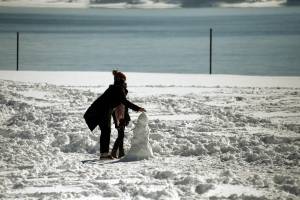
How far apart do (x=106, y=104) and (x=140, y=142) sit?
0.77m

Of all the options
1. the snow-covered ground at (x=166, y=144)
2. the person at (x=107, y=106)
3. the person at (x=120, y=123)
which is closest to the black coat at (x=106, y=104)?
the person at (x=107, y=106)

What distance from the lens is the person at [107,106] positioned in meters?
12.2

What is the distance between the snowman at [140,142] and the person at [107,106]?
0.79 ft

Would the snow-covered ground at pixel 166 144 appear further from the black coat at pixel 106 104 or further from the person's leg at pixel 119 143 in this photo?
the black coat at pixel 106 104

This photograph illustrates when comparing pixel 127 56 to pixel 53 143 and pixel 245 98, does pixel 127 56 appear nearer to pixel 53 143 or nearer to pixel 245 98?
pixel 245 98

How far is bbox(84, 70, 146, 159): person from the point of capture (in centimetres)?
1223

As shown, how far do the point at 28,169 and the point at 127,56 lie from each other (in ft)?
111

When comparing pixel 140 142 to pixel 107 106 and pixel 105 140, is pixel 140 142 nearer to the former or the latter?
pixel 105 140

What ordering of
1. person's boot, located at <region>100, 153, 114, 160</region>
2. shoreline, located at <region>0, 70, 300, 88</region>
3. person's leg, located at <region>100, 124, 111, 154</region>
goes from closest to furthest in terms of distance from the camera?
person's boot, located at <region>100, 153, 114, 160</region>, person's leg, located at <region>100, 124, 111, 154</region>, shoreline, located at <region>0, 70, 300, 88</region>

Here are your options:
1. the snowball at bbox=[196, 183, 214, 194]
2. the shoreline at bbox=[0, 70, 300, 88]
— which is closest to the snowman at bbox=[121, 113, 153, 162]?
the snowball at bbox=[196, 183, 214, 194]

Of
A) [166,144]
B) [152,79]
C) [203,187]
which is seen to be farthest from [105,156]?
[152,79]

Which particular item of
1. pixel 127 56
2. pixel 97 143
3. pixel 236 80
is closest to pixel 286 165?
pixel 97 143

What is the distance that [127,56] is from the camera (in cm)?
4494

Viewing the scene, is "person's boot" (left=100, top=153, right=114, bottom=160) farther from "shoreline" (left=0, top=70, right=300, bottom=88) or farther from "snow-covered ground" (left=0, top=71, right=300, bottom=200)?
"shoreline" (left=0, top=70, right=300, bottom=88)
